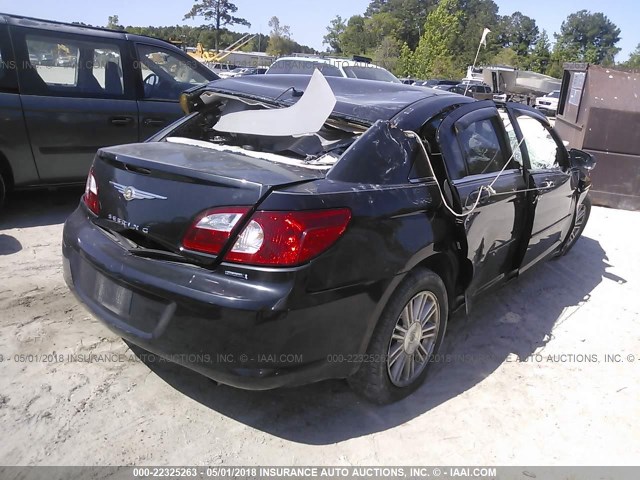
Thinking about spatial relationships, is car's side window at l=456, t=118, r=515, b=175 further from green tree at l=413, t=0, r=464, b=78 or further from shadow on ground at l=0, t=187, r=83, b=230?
green tree at l=413, t=0, r=464, b=78

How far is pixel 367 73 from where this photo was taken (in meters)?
11.9

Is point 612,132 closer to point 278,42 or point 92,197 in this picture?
point 92,197

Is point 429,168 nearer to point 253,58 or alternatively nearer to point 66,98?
point 66,98

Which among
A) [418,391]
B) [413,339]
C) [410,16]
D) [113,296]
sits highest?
[410,16]

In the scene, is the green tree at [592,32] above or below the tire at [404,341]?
above

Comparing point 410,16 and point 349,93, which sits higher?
point 410,16

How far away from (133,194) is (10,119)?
10.2ft

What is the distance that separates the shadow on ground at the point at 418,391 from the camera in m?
2.62

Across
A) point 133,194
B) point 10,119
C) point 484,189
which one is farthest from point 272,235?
point 10,119

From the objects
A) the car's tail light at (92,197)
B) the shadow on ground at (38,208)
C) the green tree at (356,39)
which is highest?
the green tree at (356,39)

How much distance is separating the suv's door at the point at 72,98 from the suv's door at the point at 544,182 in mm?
3923

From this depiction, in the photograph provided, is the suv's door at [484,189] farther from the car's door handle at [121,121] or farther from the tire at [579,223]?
the car's door handle at [121,121]

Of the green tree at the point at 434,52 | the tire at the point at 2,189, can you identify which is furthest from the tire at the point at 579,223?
the green tree at the point at 434,52

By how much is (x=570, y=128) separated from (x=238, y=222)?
8.13 metres
